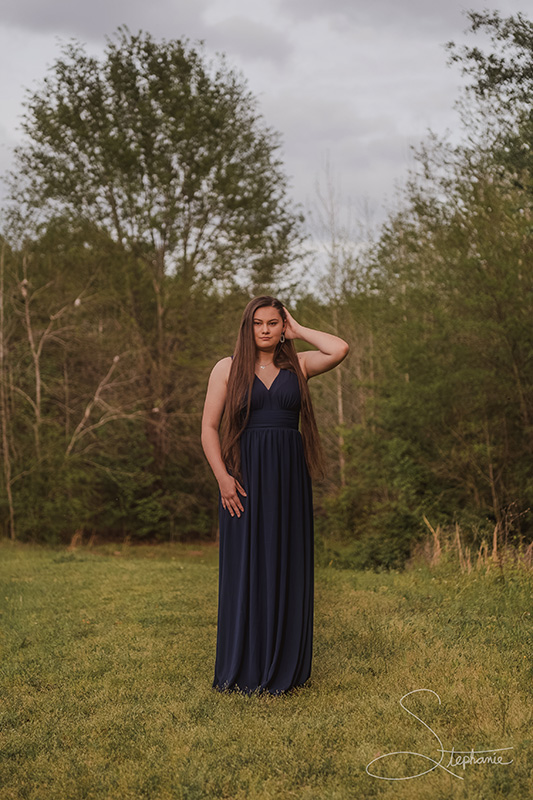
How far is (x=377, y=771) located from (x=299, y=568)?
1498mm

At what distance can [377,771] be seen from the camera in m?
3.43

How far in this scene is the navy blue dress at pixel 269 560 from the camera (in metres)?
4.68

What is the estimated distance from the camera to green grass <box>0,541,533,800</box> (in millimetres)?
3430

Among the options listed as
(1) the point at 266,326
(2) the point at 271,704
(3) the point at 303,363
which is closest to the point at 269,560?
(2) the point at 271,704

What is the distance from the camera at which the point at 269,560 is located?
4.72 m

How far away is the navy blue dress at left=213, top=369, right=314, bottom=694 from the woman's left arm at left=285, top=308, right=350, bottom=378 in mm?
157

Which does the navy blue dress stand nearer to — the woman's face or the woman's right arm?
the woman's right arm

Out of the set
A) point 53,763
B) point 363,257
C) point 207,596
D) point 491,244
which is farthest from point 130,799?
point 363,257

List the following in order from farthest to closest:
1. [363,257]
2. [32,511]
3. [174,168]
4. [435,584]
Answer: [174,168] < [363,257] < [32,511] < [435,584]

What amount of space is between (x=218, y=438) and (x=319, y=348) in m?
0.83

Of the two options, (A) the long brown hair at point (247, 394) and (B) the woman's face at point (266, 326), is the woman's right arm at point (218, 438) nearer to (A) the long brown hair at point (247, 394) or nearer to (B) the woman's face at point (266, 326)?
(A) the long brown hair at point (247, 394)

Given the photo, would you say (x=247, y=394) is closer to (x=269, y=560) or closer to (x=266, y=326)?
(x=266, y=326)

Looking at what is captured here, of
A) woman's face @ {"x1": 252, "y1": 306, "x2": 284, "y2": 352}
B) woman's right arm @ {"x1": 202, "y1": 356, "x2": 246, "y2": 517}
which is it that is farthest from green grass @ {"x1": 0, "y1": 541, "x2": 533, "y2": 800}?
woman's face @ {"x1": 252, "y1": 306, "x2": 284, "y2": 352}

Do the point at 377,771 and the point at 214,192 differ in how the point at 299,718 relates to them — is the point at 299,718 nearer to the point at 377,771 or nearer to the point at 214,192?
the point at 377,771
